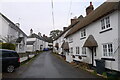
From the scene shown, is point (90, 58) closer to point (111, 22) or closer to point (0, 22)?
point (111, 22)

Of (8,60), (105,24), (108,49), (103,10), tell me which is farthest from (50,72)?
(103,10)

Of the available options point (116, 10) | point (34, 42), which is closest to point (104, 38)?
point (116, 10)

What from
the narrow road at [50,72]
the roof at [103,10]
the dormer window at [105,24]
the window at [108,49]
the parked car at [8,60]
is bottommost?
the narrow road at [50,72]

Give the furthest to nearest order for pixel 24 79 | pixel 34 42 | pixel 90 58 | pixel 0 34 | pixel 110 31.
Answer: pixel 34 42
pixel 0 34
pixel 90 58
pixel 110 31
pixel 24 79

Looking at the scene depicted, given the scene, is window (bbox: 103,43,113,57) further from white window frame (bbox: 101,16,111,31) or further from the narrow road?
the narrow road

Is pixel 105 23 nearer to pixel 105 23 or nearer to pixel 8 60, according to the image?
pixel 105 23

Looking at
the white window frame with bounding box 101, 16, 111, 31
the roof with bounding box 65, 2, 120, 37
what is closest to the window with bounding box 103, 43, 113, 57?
the white window frame with bounding box 101, 16, 111, 31

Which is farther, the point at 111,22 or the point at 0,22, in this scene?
the point at 0,22

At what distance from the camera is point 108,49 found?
11.6m

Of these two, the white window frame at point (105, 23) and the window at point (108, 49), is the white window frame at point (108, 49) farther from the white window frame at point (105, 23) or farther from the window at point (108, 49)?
the white window frame at point (105, 23)

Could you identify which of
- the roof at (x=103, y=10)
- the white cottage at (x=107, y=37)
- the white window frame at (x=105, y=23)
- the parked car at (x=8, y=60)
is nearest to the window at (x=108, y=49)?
the white cottage at (x=107, y=37)

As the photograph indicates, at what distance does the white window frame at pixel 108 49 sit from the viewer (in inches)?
441

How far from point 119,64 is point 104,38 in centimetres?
290

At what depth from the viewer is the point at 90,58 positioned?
15.6m
